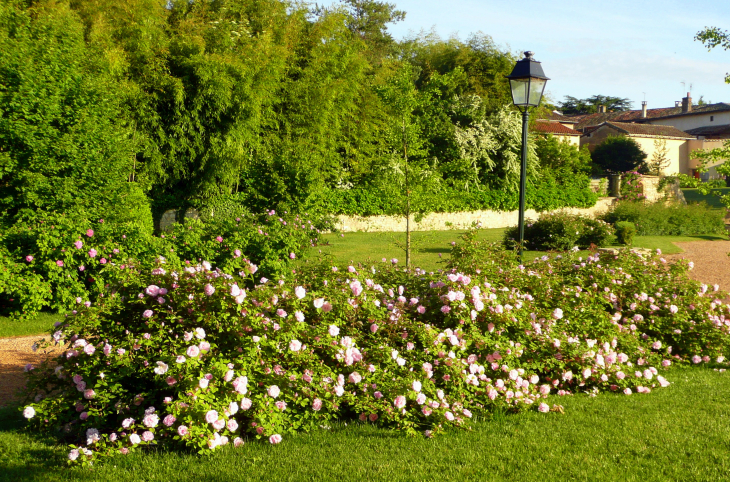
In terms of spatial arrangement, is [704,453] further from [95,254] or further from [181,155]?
[181,155]

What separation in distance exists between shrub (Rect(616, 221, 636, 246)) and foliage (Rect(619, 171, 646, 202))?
8.26m

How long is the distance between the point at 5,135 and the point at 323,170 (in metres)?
11.2

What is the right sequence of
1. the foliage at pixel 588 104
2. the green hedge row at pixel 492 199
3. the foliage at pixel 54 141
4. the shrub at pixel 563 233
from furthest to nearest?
the foliage at pixel 588 104, the green hedge row at pixel 492 199, the shrub at pixel 563 233, the foliage at pixel 54 141

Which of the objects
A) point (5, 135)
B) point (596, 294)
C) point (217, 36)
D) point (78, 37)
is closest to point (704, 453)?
point (596, 294)

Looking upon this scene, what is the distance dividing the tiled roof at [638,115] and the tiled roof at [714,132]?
2808 mm

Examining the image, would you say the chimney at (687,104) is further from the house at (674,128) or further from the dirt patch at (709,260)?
the dirt patch at (709,260)

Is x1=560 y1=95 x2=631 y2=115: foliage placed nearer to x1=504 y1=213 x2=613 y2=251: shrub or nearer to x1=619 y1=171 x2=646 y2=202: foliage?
x1=619 y1=171 x2=646 y2=202: foliage

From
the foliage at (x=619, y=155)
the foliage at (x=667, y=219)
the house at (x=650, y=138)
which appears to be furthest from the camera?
the house at (x=650, y=138)

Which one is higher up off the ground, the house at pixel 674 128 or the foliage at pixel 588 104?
the foliage at pixel 588 104


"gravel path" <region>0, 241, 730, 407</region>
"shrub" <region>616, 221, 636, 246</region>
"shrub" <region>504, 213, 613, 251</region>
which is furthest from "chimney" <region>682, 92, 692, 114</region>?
"shrub" <region>504, 213, 613, 251</region>

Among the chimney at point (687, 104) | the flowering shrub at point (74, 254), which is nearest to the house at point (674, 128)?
the chimney at point (687, 104)

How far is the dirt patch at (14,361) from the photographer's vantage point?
15.9ft

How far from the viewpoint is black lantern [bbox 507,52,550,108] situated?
7840 mm

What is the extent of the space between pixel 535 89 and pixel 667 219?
14462 millimetres
